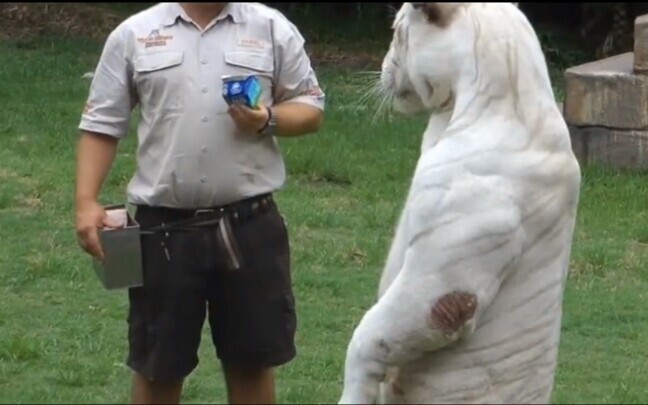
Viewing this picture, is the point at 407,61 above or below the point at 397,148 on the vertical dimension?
above

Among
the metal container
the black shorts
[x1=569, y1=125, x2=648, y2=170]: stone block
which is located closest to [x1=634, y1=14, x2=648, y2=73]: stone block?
[x1=569, y1=125, x2=648, y2=170]: stone block

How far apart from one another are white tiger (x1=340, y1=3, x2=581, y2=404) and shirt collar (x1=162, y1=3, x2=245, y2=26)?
67 centimetres

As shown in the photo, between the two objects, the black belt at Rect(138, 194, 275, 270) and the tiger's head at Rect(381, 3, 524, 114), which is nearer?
the tiger's head at Rect(381, 3, 524, 114)

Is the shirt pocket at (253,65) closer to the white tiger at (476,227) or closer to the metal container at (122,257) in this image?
the metal container at (122,257)

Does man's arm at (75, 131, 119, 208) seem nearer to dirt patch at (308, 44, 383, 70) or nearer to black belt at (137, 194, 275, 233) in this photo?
black belt at (137, 194, 275, 233)

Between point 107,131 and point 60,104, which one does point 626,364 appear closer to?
point 107,131

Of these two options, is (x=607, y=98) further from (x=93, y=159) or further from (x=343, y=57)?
(x=93, y=159)

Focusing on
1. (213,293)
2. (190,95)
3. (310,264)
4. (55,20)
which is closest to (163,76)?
(190,95)

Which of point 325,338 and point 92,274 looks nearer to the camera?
point 325,338

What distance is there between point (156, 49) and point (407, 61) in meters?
0.79

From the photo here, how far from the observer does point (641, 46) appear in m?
9.66

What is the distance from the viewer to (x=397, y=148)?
33.5 ft

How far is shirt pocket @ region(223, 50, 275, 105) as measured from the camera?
3975mm

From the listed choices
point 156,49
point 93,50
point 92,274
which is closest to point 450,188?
point 156,49
